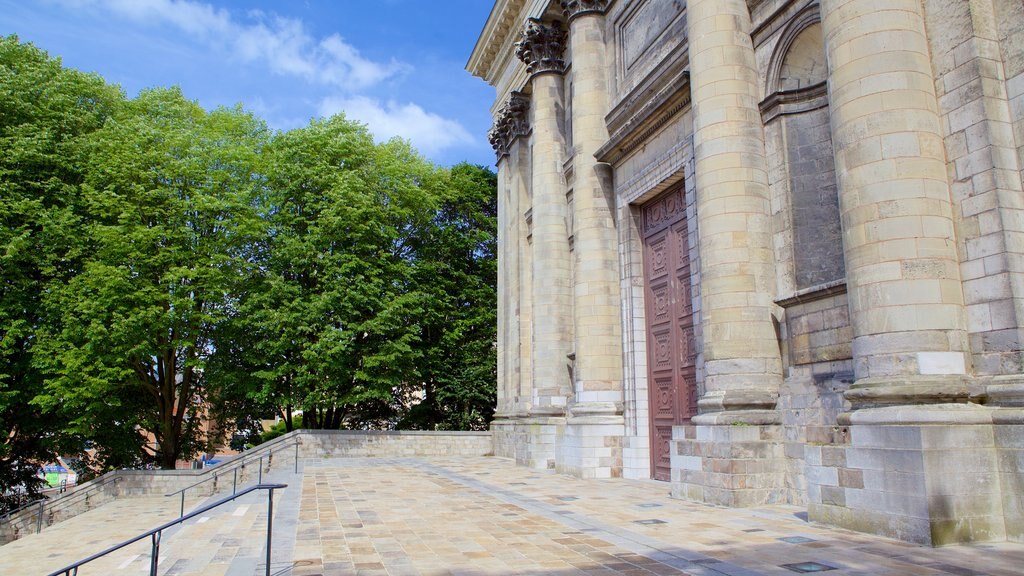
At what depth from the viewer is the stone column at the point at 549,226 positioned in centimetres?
1898

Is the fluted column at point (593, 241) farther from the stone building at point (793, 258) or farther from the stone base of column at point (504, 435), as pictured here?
A: the stone base of column at point (504, 435)

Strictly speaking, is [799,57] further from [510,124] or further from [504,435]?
[504,435]

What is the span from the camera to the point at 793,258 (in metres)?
10.6

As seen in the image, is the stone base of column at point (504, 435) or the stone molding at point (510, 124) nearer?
the stone base of column at point (504, 435)

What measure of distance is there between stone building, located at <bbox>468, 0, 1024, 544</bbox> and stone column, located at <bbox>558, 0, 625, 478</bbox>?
52 millimetres

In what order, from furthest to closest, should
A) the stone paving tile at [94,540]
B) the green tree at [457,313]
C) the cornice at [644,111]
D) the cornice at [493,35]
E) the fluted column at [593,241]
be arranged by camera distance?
the green tree at [457,313], the cornice at [493,35], the fluted column at [593,241], the cornice at [644,111], the stone paving tile at [94,540]

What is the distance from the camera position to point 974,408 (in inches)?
272

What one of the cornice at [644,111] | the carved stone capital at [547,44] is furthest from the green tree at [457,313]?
the cornice at [644,111]

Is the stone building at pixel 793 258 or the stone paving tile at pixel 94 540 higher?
the stone building at pixel 793 258

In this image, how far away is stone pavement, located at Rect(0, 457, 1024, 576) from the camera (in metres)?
5.95

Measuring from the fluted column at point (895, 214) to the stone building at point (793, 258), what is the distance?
0.9 inches

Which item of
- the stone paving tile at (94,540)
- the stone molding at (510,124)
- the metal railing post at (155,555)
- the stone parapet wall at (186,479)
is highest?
the stone molding at (510,124)

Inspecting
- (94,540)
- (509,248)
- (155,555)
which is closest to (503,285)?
(509,248)

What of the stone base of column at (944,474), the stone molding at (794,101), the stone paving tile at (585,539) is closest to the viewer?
the stone paving tile at (585,539)
